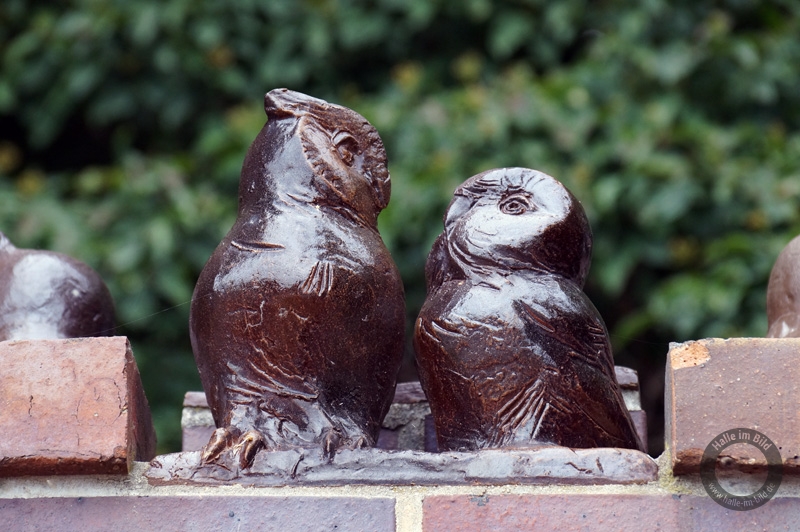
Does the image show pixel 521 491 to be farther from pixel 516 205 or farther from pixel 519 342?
pixel 516 205

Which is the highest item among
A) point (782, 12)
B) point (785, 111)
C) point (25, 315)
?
point (782, 12)

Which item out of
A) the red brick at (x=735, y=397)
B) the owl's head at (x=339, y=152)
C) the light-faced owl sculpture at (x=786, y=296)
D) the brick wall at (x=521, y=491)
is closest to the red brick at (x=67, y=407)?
the brick wall at (x=521, y=491)

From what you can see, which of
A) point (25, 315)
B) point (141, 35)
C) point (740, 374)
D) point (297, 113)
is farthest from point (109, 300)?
point (141, 35)

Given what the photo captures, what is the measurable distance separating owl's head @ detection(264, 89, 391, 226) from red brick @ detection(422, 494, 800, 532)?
1.50 ft

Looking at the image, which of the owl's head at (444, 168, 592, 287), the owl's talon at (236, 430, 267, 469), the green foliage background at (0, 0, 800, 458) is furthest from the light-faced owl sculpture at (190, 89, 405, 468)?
the green foliage background at (0, 0, 800, 458)

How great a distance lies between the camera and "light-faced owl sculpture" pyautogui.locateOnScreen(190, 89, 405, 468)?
1.56m

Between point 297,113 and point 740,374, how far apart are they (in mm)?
700

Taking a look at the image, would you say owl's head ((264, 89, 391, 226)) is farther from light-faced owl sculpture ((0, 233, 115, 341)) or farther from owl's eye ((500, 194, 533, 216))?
light-faced owl sculpture ((0, 233, 115, 341))

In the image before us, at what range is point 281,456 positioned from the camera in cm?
150

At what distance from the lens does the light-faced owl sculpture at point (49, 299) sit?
1918mm

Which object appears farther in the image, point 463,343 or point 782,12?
point 782,12

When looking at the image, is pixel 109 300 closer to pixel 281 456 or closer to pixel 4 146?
pixel 281 456

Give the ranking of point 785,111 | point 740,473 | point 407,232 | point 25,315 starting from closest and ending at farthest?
point 740,473 → point 25,315 → point 407,232 → point 785,111

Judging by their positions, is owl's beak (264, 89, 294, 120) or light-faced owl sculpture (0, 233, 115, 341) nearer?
owl's beak (264, 89, 294, 120)
